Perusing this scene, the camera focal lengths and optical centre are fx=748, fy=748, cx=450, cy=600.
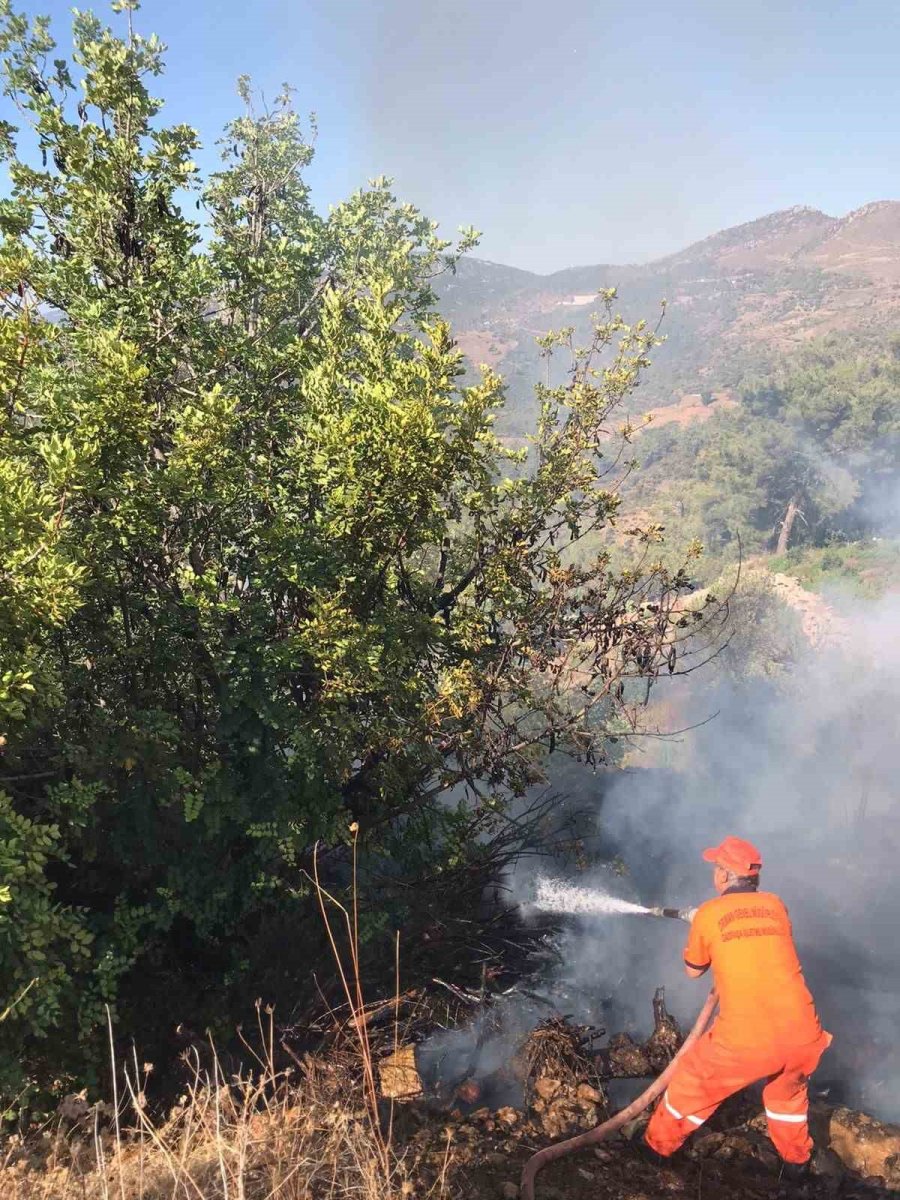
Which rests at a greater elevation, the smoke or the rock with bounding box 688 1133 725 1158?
the rock with bounding box 688 1133 725 1158

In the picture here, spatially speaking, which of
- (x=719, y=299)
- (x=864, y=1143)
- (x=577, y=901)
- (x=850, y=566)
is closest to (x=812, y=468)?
Result: (x=850, y=566)

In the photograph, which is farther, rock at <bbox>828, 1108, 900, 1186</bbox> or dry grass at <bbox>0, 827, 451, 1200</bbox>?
rock at <bbox>828, 1108, 900, 1186</bbox>

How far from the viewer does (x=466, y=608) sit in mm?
6445

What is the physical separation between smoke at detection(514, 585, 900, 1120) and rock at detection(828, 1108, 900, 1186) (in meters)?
2.15

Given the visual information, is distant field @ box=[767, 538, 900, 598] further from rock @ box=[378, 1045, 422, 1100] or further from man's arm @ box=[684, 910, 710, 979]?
man's arm @ box=[684, 910, 710, 979]

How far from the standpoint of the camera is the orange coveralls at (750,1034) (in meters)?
3.85

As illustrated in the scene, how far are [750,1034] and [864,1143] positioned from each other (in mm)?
1726

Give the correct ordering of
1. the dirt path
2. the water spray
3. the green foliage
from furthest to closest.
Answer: the green foliage → the dirt path → the water spray

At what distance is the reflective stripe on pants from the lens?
3.85 m

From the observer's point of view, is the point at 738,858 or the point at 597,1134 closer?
the point at 597,1134

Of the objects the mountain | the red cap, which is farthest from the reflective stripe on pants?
the mountain

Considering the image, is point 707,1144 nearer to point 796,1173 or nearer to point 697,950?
point 796,1173

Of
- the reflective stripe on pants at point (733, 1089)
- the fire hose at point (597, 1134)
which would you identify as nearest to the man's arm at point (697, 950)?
the fire hose at point (597, 1134)

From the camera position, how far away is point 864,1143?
4633mm
